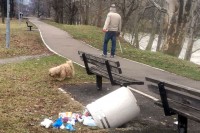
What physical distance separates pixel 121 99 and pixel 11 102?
7.08ft

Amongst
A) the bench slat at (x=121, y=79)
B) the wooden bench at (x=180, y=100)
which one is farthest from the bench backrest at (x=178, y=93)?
the bench slat at (x=121, y=79)

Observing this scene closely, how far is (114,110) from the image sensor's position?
5855 millimetres

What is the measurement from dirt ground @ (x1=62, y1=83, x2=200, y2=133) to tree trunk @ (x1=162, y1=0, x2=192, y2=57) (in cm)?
1021

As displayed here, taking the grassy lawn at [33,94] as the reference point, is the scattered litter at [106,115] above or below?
above

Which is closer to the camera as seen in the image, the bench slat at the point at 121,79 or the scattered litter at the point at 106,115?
the scattered litter at the point at 106,115

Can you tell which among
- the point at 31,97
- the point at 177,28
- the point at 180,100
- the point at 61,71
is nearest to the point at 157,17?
the point at 177,28

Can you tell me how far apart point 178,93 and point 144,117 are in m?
1.66

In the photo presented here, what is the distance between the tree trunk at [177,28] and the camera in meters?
18.1

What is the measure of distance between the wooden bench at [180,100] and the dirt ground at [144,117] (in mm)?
545

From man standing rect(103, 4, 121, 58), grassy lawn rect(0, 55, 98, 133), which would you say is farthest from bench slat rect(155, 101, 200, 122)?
man standing rect(103, 4, 121, 58)

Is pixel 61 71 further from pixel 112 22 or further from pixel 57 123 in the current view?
pixel 112 22

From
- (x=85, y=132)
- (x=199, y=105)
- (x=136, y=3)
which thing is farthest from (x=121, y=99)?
(x=136, y=3)

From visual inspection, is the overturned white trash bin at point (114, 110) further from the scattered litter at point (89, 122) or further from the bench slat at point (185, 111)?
the bench slat at point (185, 111)

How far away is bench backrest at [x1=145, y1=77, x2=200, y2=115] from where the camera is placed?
192 inches
